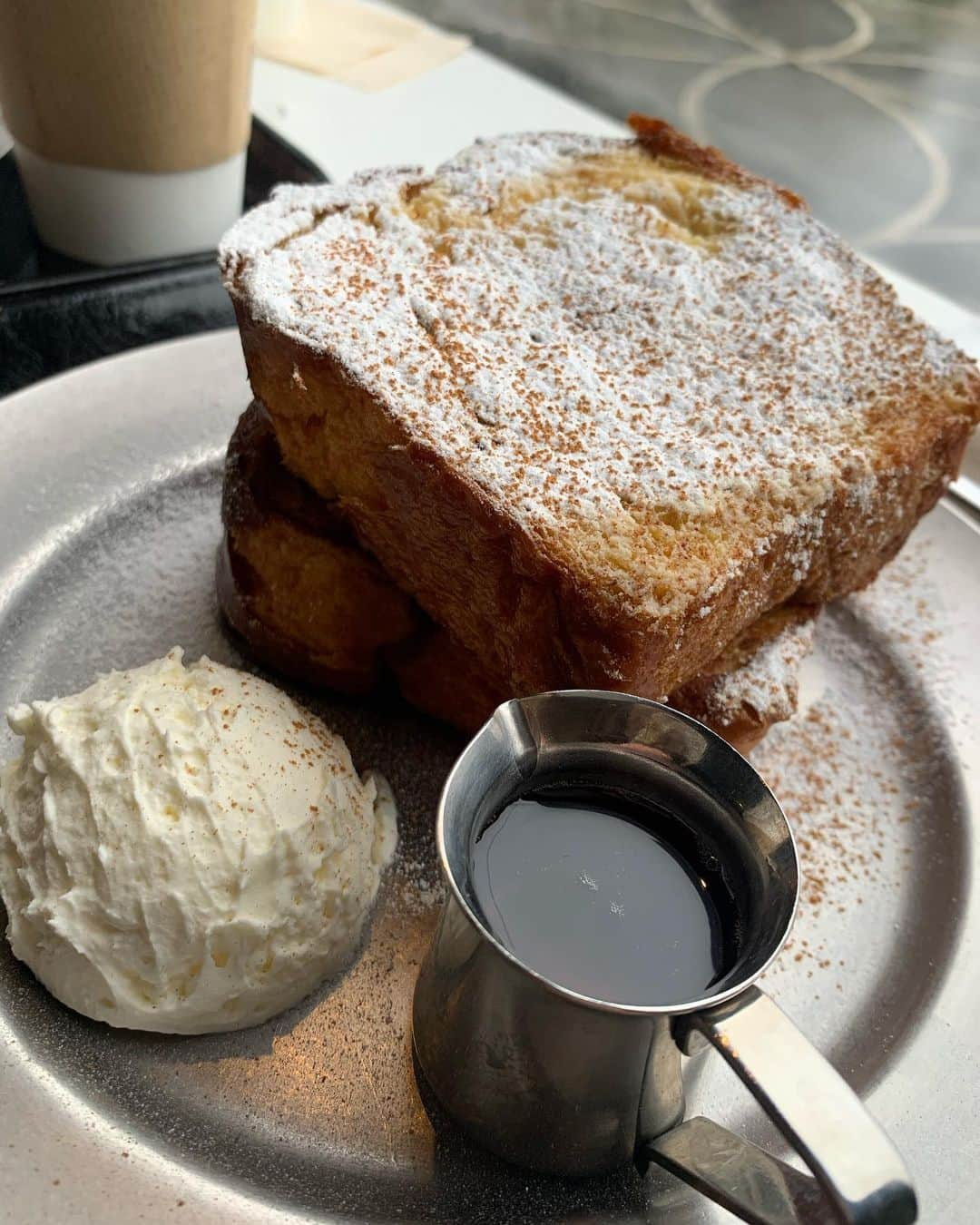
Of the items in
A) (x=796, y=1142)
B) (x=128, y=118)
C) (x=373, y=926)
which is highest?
(x=128, y=118)

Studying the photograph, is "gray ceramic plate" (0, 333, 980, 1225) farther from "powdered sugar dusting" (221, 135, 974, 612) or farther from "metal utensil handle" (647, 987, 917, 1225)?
"powdered sugar dusting" (221, 135, 974, 612)

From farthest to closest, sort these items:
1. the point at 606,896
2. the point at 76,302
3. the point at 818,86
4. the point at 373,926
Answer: the point at 818,86 < the point at 76,302 < the point at 373,926 < the point at 606,896

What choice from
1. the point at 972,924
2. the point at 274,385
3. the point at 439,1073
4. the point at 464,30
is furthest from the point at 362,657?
the point at 464,30

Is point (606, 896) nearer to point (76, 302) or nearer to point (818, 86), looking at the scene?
point (76, 302)

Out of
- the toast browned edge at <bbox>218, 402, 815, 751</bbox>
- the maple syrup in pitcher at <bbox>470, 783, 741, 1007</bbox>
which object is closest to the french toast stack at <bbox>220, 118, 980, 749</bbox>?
the toast browned edge at <bbox>218, 402, 815, 751</bbox>

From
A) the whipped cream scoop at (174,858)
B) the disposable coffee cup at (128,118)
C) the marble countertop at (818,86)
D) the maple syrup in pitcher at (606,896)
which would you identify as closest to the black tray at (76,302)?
the disposable coffee cup at (128,118)

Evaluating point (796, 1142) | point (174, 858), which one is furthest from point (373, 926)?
point (796, 1142)
